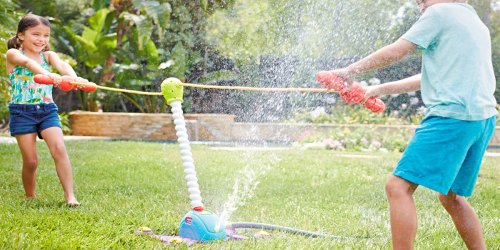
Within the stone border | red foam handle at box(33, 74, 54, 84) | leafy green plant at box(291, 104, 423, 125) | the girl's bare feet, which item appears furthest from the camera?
leafy green plant at box(291, 104, 423, 125)

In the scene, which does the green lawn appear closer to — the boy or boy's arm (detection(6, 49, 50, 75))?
the boy

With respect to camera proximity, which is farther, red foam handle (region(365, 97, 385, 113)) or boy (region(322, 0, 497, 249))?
red foam handle (region(365, 97, 385, 113))

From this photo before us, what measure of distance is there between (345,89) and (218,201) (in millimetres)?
1658

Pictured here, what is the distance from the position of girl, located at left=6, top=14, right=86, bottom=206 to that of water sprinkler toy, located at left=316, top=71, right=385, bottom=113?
1643 millimetres

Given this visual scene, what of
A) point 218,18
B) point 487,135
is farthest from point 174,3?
point 487,135

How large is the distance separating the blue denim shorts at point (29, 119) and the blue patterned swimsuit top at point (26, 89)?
0.10 ft

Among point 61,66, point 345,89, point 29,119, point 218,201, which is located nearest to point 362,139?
point 218,201

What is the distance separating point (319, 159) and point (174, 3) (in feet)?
17.7

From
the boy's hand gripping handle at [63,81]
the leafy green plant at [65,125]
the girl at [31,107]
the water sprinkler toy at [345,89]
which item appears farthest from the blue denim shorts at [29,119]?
the leafy green plant at [65,125]

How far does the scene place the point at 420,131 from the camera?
7.14 feet

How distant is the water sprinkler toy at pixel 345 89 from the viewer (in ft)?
7.67

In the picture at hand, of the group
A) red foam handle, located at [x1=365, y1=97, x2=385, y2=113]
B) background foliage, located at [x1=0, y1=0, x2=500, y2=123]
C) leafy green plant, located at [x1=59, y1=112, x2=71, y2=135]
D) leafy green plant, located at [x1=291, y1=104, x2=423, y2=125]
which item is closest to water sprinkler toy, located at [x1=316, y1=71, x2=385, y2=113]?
red foam handle, located at [x1=365, y1=97, x2=385, y2=113]

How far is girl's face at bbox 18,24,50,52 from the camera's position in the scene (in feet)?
11.7

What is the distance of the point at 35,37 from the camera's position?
3.56 metres
